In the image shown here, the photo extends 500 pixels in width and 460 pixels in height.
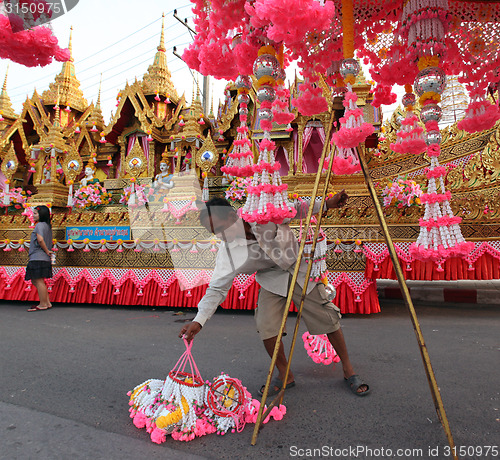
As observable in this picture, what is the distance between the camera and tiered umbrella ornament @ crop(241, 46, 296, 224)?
194 centimetres

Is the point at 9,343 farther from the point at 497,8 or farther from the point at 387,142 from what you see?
the point at 387,142

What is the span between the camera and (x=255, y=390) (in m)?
2.34

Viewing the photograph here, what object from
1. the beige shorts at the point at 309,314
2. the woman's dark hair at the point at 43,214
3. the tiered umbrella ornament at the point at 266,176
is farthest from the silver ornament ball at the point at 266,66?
the woman's dark hair at the point at 43,214

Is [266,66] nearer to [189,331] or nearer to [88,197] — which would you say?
[189,331]

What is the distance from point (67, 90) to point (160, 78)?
13.8 feet

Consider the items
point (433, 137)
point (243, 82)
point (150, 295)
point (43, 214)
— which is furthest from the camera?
point (43, 214)

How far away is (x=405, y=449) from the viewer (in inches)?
62.8

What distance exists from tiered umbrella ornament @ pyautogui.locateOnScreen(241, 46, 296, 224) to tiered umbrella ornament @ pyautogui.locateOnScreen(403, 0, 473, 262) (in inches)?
32.9

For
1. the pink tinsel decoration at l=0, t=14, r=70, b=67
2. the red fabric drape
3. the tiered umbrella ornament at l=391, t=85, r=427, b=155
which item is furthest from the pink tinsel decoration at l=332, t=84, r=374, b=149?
the red fabric drape

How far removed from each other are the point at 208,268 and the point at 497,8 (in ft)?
14.3

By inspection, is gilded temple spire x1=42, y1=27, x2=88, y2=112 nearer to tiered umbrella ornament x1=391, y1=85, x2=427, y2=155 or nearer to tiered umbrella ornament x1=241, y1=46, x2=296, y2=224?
tiered umbrella ornament x1=241, y1=46, x2=296, y2=224

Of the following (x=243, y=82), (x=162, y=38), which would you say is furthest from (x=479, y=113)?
(x=162, y=38)

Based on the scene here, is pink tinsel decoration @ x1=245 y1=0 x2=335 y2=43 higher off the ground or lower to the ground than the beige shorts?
higher

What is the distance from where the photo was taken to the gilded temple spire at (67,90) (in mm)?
11930
